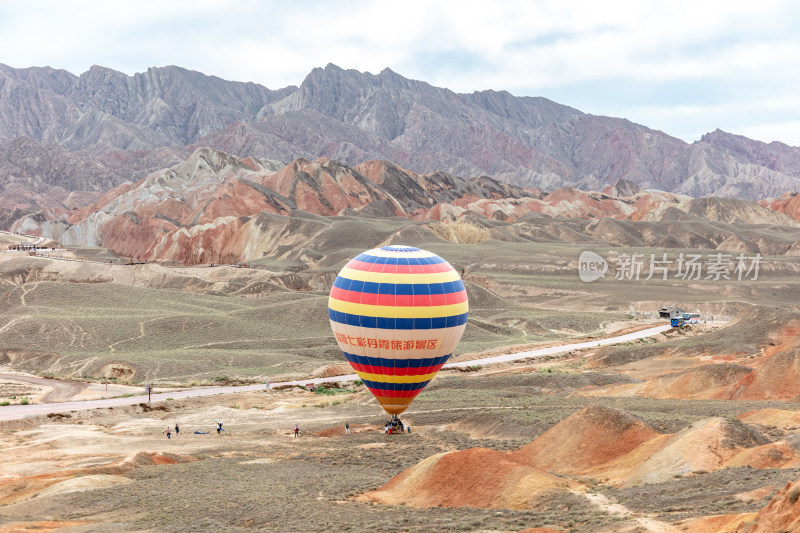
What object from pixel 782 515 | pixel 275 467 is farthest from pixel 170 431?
pixel 782 515

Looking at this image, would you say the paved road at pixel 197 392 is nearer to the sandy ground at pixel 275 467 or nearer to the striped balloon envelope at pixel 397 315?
the sandy ground at pixel 275 467

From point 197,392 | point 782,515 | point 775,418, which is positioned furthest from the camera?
point 197,392

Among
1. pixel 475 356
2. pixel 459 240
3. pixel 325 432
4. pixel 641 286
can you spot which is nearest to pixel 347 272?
pixel 325 432

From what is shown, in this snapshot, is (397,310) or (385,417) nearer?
(397,310)

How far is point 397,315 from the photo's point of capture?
39.1 m

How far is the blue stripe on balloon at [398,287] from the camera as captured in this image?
39344mm

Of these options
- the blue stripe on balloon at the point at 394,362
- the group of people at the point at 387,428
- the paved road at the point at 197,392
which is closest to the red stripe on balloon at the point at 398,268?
the blue stripe on balloon at the point at 394,362

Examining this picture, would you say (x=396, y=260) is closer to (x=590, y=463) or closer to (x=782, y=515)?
(x=590, y=463)

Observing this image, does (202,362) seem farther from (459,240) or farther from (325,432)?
(459,240)

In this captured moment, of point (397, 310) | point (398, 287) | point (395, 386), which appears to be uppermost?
point (398, 287)

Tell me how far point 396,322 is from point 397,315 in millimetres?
371

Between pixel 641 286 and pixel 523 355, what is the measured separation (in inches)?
2216

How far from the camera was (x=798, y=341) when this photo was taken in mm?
60812

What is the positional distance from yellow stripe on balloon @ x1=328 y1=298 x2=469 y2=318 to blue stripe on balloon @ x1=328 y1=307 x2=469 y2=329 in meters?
0.16
